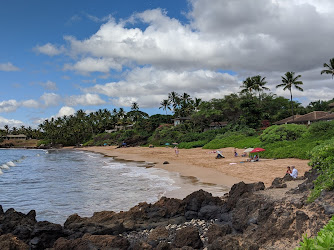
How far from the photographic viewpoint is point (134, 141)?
244 ft

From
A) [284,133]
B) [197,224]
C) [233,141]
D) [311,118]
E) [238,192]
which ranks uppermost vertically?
[311,118]

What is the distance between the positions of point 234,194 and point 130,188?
8.91m

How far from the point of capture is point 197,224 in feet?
33.7

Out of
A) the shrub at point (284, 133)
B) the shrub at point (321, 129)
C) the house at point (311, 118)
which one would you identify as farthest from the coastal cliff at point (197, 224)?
the house at point (311, 118)

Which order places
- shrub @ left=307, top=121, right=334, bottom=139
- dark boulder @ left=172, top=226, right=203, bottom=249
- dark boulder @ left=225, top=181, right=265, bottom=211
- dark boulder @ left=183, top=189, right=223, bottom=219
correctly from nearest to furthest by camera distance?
dark boulder @ left=172, top=226, right=203, bottom=249 → dark boulder @ left=183, top=189, right=223, bottom=219 → dark boulder @ left=225, top=181, right=265, bottom=211 → shrub @ left=307, top=121, right=334, bottom=139

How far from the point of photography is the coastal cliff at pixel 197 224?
24.1 ft

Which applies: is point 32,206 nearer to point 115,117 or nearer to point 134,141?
point 134,141

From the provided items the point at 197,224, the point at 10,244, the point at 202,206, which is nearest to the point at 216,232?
the point at 197,224

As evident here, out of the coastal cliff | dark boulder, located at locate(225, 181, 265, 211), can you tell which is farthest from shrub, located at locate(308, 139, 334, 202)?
dark boulder, located at locate(225, 181, 265, 211)

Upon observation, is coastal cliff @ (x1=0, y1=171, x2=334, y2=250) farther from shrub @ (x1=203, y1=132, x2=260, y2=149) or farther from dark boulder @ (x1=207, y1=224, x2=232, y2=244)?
shrub @ (x1=203, y1=132, x2=260, y2=149)

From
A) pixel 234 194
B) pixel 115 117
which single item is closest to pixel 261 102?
pixel 115 117

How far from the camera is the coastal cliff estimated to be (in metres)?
7.34

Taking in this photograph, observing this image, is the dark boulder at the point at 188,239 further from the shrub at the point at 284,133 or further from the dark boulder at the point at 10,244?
the shrub at the point at 284,133

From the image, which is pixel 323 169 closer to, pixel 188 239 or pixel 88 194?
pixel 188 239
